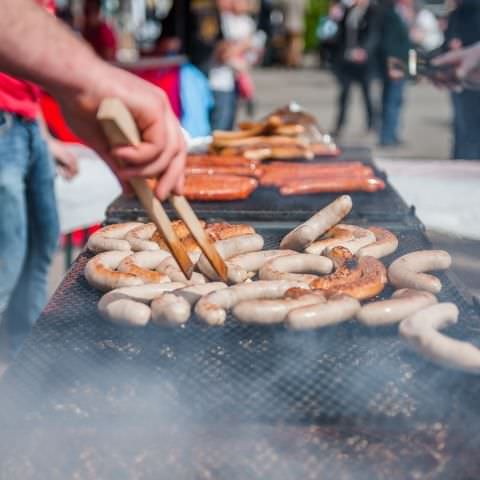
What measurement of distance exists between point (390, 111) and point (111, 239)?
10727 millimetres

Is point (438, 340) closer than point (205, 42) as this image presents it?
Yes

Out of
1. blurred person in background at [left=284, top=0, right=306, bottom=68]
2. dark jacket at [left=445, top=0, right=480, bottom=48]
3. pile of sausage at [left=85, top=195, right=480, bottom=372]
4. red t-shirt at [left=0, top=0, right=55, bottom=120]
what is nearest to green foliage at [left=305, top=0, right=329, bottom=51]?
blurred person in background at [left=284, top=0, right=306, bottom=68]

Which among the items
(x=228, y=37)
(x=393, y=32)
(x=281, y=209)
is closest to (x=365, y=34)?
(x=393, y=32)

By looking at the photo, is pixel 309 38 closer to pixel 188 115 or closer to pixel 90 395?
pixel 188 115

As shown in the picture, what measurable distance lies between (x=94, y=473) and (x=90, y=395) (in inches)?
7.1

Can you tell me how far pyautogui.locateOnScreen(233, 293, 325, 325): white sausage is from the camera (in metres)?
2.10

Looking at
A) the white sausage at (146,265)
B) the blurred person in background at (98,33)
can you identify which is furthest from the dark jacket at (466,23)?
the blurred person in background at (98,33)

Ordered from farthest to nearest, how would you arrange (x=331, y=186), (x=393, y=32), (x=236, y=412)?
(x=393, y=32) < (x=331, y=186) < (x=236, y=412)

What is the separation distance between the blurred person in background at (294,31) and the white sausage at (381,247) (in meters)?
28.8

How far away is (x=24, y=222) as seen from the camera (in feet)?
13.0

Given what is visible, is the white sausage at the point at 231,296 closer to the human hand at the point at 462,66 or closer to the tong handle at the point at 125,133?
the tong handle at the point at 125,133

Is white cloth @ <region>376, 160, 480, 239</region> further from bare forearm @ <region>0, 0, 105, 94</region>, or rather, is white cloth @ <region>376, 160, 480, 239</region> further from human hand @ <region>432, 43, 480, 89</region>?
bare forearm @ <region>0, 0, 105, 94</region>

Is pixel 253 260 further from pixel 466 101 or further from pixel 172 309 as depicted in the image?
pixel 466 101

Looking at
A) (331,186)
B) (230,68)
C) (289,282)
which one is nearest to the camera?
(289,282)
